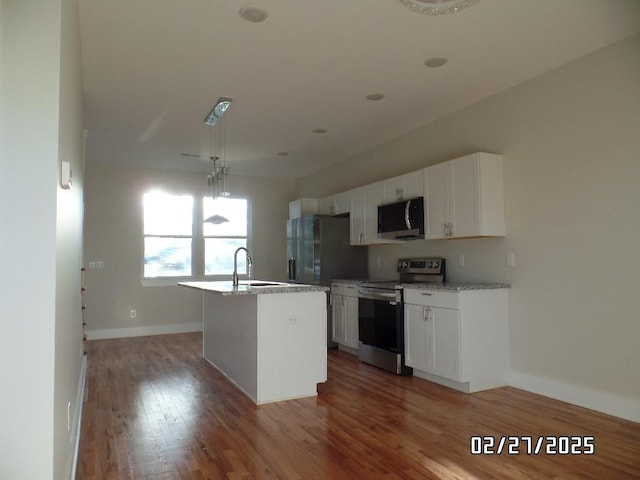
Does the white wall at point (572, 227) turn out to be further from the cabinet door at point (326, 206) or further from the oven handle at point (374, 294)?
the cabinet door at point (326, 206)

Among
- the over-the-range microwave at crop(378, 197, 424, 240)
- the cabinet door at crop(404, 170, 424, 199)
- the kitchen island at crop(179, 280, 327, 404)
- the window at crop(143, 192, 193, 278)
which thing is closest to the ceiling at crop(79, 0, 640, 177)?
the cabinet door at crop(404, 170, 424, 199)

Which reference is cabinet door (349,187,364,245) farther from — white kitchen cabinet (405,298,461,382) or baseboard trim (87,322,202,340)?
baseboard trim (87,322,202,340)

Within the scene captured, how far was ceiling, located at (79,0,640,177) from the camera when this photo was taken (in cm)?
283

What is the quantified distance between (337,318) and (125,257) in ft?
11.7

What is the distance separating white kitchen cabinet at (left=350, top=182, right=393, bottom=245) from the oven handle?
0.68 meters

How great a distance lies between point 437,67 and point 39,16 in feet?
9.41

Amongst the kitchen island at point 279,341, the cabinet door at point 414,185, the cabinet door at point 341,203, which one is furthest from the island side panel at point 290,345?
the cabinet door at point 341,203

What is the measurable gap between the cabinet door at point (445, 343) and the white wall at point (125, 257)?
4.50 metres

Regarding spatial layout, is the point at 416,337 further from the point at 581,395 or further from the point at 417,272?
the point at 581,395

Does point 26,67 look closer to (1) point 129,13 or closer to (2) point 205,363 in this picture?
(1) point 129,13

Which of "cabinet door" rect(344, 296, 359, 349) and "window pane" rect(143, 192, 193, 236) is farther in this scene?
"window pane" rect(143, 192, 193, 236)

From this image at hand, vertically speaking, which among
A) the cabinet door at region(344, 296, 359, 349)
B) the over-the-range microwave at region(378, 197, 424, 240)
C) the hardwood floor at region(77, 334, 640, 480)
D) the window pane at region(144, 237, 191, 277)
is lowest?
the hardwood floor at region(77, 334, 640, 480)

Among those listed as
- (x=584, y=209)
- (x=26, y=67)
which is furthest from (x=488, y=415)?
(x=26, y=67)

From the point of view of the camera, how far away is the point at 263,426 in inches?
122
